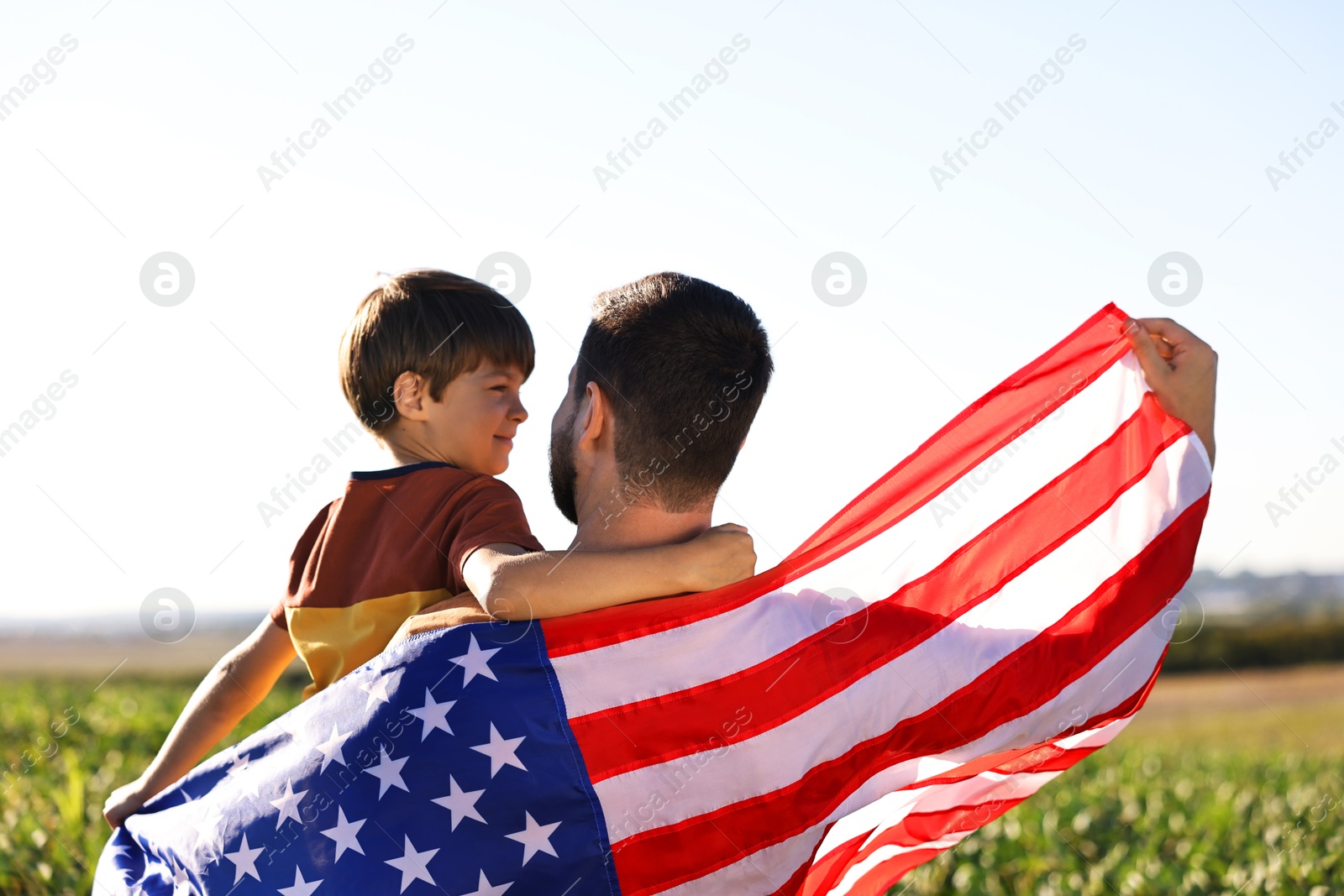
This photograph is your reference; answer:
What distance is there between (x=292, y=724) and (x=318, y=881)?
0.36 metres

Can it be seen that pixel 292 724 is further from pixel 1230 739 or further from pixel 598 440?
pixel 1230 739

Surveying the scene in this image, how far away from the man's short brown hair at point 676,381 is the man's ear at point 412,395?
2.03ft

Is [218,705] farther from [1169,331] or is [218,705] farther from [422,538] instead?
[1169,331]

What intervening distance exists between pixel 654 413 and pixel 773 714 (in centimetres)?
68

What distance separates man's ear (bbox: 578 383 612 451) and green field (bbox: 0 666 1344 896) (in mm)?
3498

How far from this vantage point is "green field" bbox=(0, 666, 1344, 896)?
458cm

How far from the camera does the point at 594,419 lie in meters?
2.26

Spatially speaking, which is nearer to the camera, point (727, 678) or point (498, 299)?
point (727, 678)

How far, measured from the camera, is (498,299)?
283cm

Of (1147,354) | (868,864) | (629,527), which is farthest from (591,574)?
(1147,354)

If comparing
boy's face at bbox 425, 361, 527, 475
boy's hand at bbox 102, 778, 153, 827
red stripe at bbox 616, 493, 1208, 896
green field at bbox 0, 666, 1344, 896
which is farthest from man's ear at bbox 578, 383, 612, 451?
green field at bbox 0, 666, 1344, 896

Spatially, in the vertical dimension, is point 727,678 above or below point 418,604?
below

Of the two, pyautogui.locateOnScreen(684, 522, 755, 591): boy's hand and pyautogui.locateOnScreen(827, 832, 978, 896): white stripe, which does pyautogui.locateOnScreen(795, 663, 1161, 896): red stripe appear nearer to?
pyautogui.locateOnScreen(827, 832, 978, 896): white stripe

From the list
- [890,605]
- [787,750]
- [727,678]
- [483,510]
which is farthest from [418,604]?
[890,605]
